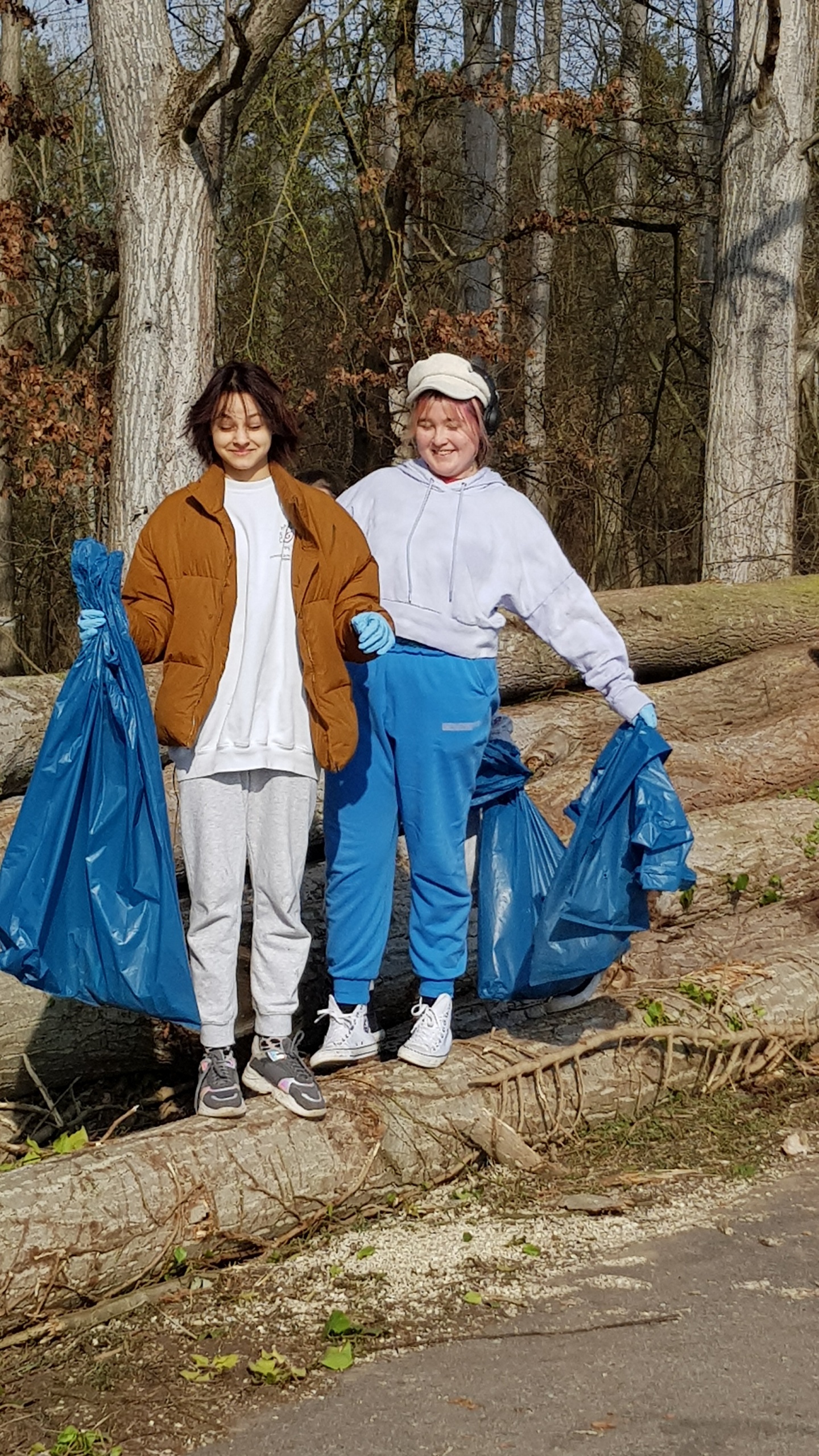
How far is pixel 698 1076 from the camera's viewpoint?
14.4 feet

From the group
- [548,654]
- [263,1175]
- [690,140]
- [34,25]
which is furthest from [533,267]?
[263,1175]

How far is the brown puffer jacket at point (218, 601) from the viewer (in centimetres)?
349

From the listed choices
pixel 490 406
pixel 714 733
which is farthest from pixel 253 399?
pixel 714 733

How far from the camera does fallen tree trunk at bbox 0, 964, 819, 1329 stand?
3.09 meters

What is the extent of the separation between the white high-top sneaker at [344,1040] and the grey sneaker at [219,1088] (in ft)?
1.18

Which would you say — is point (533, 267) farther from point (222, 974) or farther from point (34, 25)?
point (222, 974)

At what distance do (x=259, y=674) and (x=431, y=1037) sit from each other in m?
1.17

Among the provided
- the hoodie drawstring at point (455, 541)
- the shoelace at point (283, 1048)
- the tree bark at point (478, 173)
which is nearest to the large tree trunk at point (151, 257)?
the hoodie drawstring at point (455, 541)

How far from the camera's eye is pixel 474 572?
3900mm

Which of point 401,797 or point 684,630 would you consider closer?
point 401,797

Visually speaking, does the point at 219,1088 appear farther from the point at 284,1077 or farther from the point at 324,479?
the point at 324,479

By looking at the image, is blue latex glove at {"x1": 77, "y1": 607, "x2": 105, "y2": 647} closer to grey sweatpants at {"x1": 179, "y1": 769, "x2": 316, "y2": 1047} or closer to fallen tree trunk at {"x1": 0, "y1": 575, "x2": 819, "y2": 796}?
grey sweatpants at {"x1": 179, "y1": 769, "x2": 316, "y2": 1047}

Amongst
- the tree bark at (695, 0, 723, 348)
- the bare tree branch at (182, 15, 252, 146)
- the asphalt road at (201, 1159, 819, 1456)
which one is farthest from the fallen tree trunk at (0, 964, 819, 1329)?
the tree bark at (695, 0, 723, 348)

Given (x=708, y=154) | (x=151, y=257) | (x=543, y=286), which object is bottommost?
(x=151, y=257)
